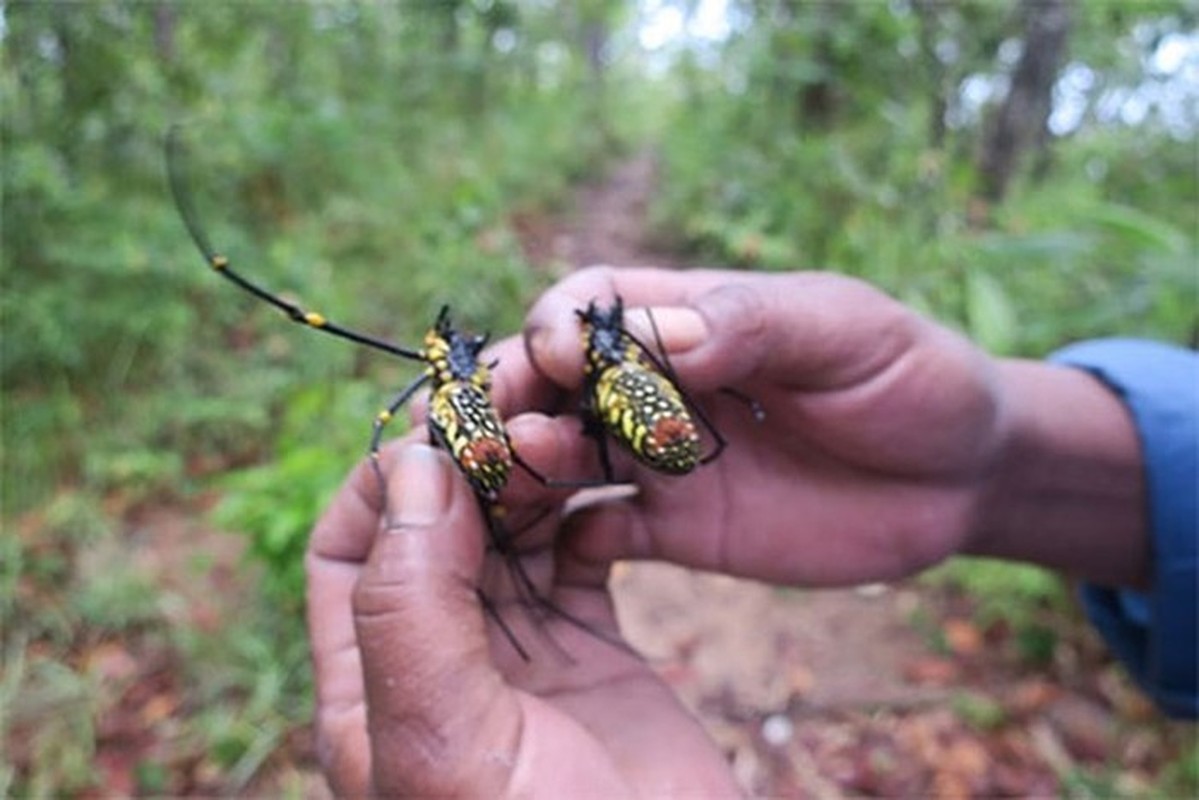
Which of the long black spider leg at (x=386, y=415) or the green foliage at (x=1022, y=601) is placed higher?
the long black spider leg at (x=386, y=415)

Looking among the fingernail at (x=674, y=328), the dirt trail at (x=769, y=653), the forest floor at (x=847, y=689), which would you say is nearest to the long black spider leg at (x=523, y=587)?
the fingernail at (x=674, y=328)

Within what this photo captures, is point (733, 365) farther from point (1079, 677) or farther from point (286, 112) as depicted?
point (286, 112)

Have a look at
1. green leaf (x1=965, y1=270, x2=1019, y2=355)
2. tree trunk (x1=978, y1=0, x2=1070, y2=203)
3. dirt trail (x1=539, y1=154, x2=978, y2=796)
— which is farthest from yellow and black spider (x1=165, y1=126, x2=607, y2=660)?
tree trunk (x1=978, y1=0, x2=1070, y2=203)

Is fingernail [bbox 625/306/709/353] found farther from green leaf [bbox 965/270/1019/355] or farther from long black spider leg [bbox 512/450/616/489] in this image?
green leaf [bbox 965/270/1019/355]

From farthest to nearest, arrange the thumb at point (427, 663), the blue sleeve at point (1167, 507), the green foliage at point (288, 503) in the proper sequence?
the green foliage at point (288, 503)
the blue sleeve at point (1167, 507)
the thumb at point (427, 663)

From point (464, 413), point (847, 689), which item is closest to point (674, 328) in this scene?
point (464, 413)

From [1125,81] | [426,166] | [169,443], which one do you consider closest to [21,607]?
[169,443]

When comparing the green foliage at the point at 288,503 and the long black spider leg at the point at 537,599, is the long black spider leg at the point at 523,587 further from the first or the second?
the green foliage at the point at 288,503
